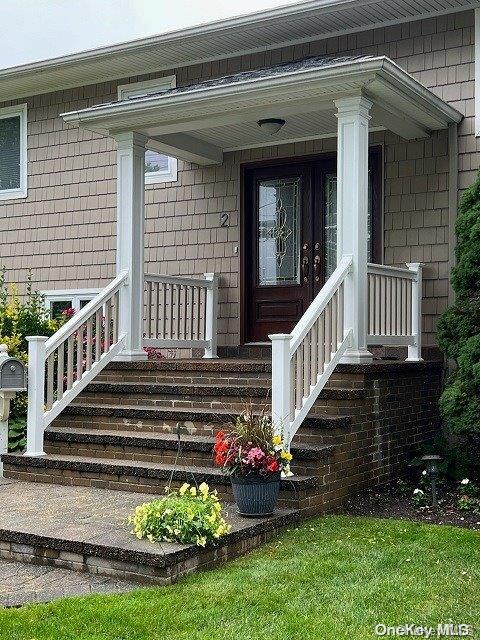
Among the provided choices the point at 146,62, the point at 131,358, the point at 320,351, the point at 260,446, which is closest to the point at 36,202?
the point at 146,62

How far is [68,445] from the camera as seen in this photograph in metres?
7.03

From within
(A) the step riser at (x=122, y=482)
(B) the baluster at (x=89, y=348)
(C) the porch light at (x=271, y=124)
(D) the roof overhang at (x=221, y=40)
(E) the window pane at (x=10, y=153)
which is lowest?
(A) the step riser at (x=122, y=482)

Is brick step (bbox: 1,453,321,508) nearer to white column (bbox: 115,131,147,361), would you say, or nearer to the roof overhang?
white column (bbox: 115,131,147,361)

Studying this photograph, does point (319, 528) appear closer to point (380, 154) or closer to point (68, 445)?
point (68, 445)

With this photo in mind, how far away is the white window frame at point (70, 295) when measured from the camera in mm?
10391

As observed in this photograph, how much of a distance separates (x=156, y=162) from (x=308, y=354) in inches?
178

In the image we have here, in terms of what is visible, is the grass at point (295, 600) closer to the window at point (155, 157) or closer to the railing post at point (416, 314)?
the railing post at point (416, 314)

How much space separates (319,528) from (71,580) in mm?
1707

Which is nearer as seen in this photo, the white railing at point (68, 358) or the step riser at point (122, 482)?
the step riser at point (122, 482)

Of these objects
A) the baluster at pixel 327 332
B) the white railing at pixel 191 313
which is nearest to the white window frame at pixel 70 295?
the white railing at pixel 191 313

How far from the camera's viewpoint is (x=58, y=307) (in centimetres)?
1076

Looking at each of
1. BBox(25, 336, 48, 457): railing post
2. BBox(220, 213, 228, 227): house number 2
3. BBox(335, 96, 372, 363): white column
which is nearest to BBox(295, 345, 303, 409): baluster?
BBox(335, 96, 372, 363): white column

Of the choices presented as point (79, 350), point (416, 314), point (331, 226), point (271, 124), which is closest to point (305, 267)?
point (331, 226)

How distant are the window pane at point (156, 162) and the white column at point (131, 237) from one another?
176 centimetres
